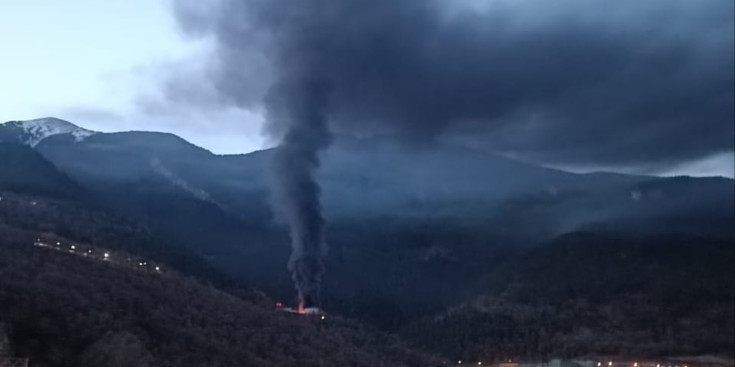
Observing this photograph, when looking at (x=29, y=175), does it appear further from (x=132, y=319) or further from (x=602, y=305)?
(x=132, y=319)

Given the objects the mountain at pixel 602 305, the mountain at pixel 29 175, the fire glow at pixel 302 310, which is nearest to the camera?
the fire glow at pixel 302 310

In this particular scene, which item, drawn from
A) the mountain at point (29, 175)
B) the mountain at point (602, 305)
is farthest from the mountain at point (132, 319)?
the mountain at point (29, 175)

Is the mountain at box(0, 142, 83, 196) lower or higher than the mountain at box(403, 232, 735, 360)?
higher

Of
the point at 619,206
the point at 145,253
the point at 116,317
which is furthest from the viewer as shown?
the point at 619,206

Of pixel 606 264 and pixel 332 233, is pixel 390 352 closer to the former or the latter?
pixel 606 264

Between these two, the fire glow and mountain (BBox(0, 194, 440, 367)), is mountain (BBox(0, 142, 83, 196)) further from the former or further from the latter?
the fire glow

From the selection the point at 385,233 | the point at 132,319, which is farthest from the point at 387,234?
the point at 132,319

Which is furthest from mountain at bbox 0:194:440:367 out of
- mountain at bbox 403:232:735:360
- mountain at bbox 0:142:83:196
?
mountain at bbox 0:142:83:196

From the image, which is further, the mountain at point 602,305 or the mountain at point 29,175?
the mountain at point 29,175

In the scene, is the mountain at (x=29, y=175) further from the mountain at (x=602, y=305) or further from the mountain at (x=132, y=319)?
the mountain at (x=602, y=305)

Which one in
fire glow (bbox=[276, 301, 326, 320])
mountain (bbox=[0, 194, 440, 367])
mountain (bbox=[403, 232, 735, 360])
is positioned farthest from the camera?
mountain (bbox=[403, 232, 735, 360])

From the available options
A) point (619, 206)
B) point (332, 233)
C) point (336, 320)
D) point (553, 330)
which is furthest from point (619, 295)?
point (332, 233)
